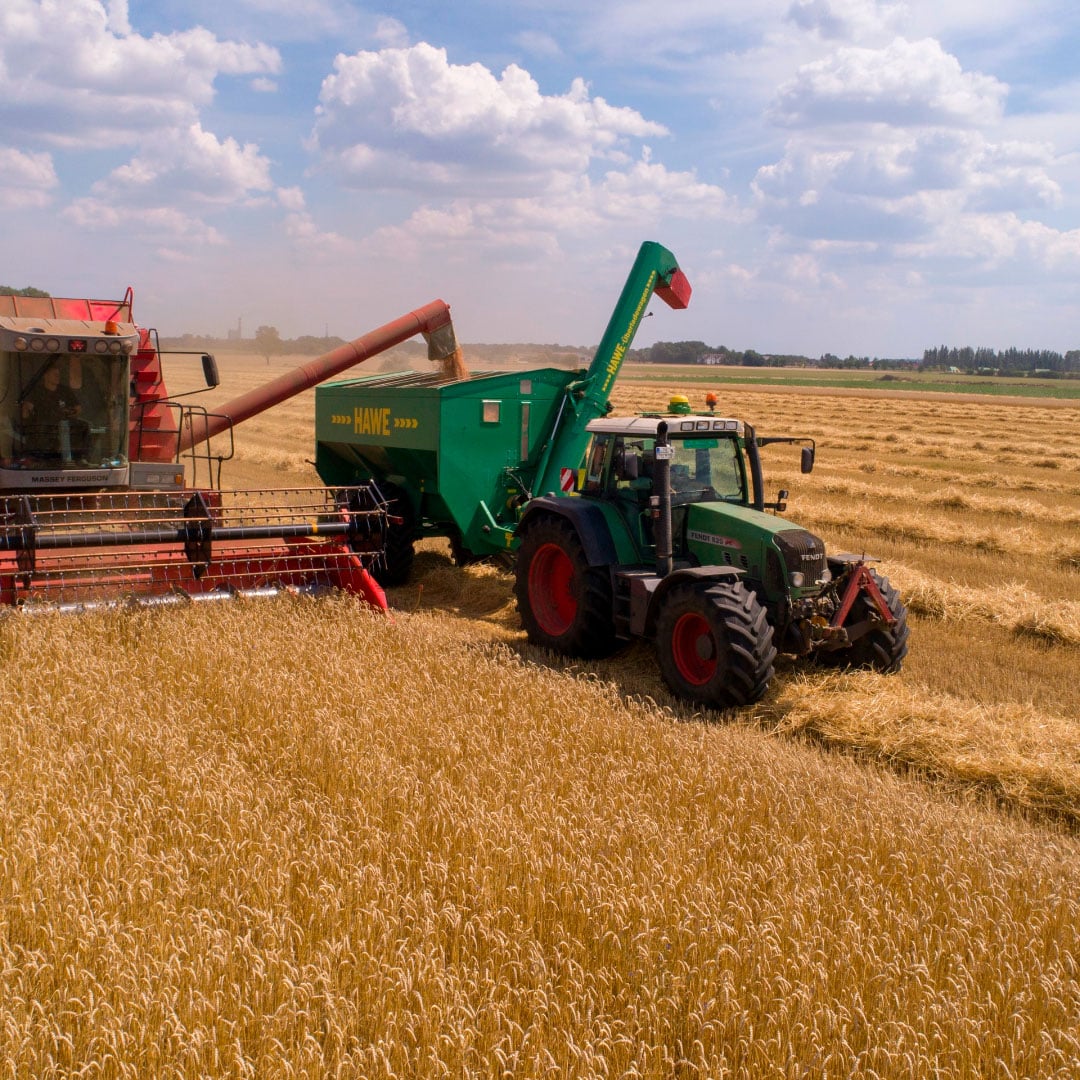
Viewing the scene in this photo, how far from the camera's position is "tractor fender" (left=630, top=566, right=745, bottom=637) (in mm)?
6098

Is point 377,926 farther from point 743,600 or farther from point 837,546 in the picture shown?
point 837,546

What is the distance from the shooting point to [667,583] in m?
6.28

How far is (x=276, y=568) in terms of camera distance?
8.08 metres

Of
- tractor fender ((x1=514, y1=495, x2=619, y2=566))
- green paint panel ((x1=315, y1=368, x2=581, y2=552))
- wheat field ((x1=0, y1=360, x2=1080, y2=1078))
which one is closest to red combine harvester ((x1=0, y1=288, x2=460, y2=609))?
wheat field ((x1=0, y1=360, x2=1080, y2=1078))

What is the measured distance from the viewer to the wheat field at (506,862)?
2.89m

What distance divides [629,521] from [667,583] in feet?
3.11

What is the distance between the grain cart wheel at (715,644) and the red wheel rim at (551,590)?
1.38m

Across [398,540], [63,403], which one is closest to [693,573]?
[398,540]

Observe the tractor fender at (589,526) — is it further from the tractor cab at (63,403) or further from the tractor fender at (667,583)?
the tractor cab at (63,403)

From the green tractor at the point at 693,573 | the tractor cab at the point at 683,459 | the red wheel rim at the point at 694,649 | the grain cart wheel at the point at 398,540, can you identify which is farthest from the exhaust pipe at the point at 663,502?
the grain cart wheel at the point at 398,540

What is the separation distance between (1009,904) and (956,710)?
7.39 feet

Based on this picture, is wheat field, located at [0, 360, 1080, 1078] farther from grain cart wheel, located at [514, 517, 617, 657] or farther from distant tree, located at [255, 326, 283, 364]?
distant tree, located at [255, 326, 283, 364]

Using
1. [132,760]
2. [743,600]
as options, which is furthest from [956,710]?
[132,760]

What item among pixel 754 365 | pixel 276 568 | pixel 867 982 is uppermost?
pixel 754 365
